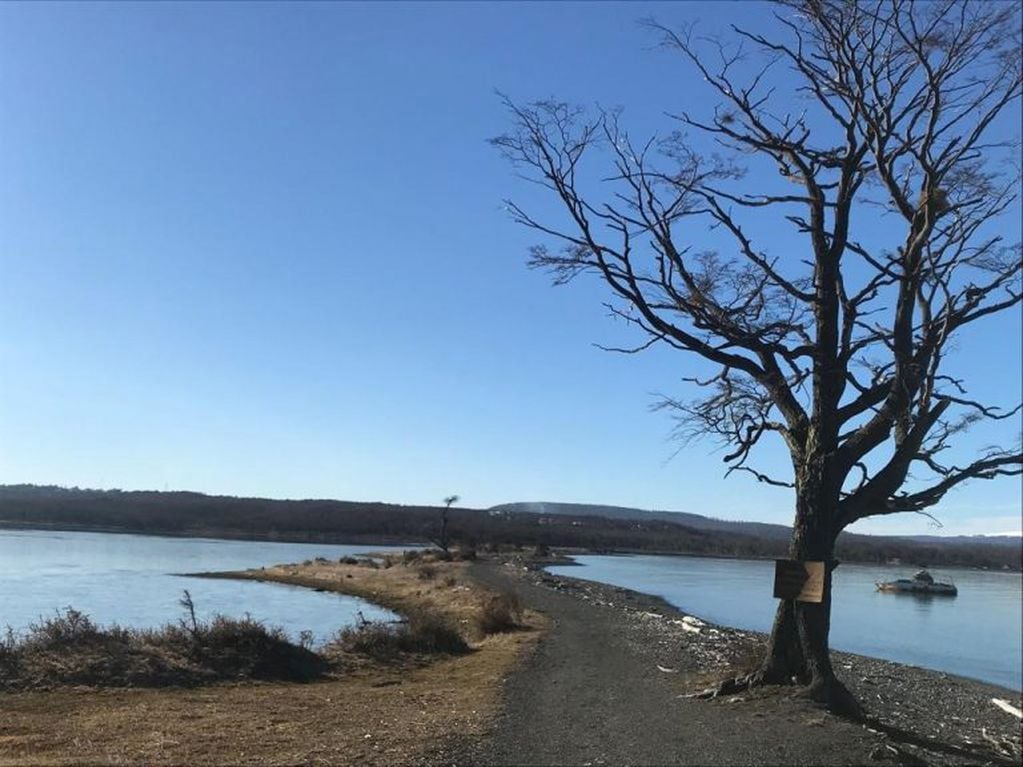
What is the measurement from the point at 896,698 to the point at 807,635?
446 centimetres

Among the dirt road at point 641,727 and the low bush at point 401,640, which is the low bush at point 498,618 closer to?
the low bush at point 401,640

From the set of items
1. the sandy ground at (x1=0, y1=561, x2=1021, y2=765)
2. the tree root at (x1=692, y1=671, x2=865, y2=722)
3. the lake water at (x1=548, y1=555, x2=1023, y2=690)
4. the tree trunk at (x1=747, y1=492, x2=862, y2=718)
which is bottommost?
the lake water at (x1=548, y1=555, x2=1023, y2=690)

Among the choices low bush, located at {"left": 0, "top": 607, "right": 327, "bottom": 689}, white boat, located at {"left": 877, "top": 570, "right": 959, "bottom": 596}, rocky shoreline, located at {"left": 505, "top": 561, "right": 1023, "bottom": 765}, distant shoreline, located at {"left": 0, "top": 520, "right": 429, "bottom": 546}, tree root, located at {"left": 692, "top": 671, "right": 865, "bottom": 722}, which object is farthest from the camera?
distant shoreline, located at {"left": 0, "top": 520, "right": 429, "bottom": 546}

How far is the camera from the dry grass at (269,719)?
10258 millimetres

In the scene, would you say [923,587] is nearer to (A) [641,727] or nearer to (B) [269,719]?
(A) [641,727]

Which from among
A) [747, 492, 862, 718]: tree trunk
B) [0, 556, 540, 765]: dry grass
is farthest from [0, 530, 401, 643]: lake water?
[747, 492, 862, 718]: tree trunk

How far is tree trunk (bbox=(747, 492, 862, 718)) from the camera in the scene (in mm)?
13102

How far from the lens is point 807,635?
13.3 meters

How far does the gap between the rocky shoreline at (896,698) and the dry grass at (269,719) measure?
3.57m

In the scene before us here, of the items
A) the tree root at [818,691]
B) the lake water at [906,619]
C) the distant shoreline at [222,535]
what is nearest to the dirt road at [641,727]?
the tree root at [818,691]

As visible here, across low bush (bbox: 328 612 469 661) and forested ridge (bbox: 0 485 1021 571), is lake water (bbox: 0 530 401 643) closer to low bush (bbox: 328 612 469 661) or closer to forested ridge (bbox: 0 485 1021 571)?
low bush (bbox: 328 612 469 661)

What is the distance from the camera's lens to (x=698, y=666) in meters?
18.1

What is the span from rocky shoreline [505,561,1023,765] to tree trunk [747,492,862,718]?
0.39 m

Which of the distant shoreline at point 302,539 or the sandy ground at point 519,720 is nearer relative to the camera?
the sandy ground at point 519,720
